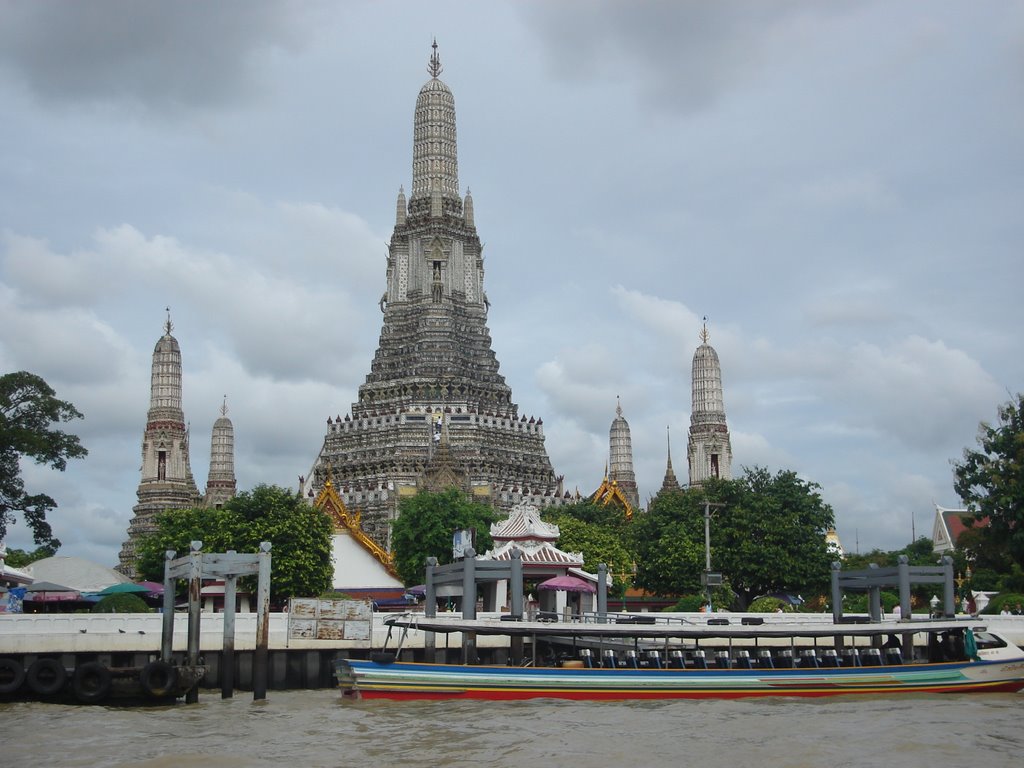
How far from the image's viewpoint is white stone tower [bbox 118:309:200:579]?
9512 centimetres

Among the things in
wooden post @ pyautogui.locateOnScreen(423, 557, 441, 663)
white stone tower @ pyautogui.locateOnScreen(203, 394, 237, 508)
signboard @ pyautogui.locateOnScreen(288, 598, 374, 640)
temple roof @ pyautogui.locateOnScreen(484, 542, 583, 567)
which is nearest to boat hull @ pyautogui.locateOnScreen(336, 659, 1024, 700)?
wooden post @ pyautogui.locateOnScreen(423, 557, 441, 663)

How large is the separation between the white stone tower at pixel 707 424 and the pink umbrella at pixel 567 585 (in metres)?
49.8

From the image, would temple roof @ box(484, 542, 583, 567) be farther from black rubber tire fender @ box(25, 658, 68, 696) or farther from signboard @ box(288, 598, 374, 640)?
black rubber tire fender @ box(25, 658, 68, 696)

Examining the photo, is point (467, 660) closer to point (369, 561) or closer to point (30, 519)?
point (30, 519)

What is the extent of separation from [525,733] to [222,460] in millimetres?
83307

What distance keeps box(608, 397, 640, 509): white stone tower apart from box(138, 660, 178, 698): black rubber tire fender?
7236 centimetres

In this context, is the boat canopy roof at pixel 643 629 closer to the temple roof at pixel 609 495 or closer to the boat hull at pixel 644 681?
the boat hull at pixel 644 681

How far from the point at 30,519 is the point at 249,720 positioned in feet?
81.0

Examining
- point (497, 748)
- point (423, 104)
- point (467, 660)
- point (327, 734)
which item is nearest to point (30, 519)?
point (467, 660)

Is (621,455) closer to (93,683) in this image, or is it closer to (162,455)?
(162,455)

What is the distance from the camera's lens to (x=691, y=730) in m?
29.3

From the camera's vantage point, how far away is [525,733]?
2883cm

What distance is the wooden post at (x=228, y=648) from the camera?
35031 mm

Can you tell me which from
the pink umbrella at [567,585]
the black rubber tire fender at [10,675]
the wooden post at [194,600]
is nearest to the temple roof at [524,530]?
the pink umbrella at [567,585]
